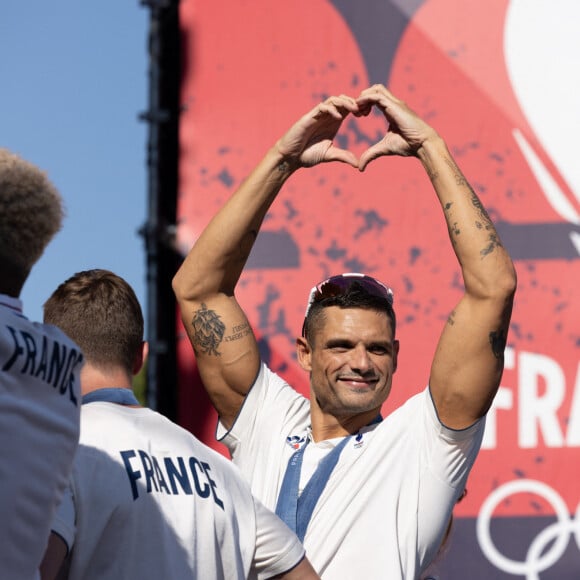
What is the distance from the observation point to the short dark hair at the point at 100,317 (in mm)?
2119

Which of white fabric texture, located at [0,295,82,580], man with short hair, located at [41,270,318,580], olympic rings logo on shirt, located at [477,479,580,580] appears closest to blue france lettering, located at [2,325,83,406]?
white fabric texture, located at [0,295,82,580]

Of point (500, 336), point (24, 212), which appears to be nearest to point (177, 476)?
point (24, 212)

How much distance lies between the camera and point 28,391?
1.58 m

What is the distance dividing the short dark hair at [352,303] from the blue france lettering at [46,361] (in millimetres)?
1400

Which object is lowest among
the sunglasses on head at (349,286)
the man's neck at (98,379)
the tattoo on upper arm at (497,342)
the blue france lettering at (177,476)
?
the blue france lettering at (177,476)

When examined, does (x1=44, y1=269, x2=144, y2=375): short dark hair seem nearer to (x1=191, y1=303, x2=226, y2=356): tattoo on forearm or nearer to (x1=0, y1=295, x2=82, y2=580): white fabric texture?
(x1=0, y1=295, x2=82, y2=580): white fabric texture

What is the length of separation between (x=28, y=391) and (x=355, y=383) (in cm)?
147

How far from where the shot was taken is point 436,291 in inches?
183

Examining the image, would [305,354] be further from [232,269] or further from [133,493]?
[133,493]

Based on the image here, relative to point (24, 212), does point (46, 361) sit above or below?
below

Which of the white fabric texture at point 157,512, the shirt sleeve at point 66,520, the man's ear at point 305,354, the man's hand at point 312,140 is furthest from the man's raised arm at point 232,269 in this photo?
the shirt sleeve at point 66,520

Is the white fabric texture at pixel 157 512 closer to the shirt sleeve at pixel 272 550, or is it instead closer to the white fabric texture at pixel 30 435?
the shirt sleeve at pixel 272 550

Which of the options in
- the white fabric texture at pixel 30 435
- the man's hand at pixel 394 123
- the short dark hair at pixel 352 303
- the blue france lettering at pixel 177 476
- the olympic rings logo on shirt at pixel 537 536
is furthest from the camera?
the olympic rings logo on shirt at pixel 537 536

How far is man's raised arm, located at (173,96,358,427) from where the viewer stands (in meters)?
3.06
